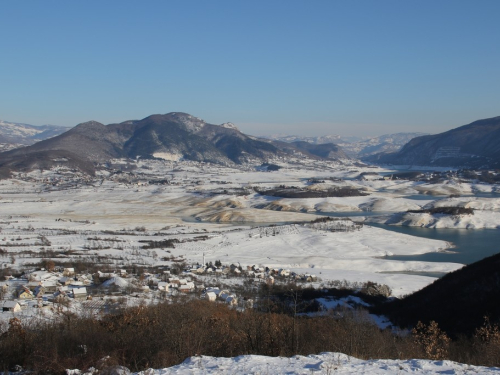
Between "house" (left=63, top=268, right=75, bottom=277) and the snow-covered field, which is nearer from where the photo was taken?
"house" (left=63, top=268, right=75, bottom=277)

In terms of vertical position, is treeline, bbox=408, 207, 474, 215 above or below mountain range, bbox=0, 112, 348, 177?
below

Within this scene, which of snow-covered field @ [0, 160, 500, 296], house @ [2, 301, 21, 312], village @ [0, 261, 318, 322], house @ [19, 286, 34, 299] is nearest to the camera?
house @ [2, 301, 21, 312]

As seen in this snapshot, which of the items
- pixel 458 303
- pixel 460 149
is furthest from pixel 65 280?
pixel 460 149

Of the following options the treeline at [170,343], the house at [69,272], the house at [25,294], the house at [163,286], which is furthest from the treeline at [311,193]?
the treeline at [170,343]

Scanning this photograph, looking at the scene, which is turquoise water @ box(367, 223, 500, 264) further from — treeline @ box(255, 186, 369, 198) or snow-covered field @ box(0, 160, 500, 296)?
treeline @ box(255, 186, 369, 198)

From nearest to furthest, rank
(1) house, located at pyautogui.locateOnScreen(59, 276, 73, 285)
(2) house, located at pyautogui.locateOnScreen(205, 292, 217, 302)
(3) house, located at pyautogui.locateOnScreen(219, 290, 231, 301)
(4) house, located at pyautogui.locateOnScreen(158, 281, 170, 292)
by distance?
(2) house, located at pyautogui.locateOnScreen(205, 292, 217, 302)
(3) house, located at pyautogui.locateOnScreen(219, 290, 231, 301)
(4) house, located at pyautogui.locateOnScreen(158, 281, 170, 292)
(1) house, located at pyautogui.locateOnScreen(59, 276, 73, 285)

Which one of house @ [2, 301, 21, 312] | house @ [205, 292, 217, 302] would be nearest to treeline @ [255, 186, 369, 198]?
house @ [205, 292, 217, 302]

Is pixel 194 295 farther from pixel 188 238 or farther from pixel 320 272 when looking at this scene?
pixel 188 238

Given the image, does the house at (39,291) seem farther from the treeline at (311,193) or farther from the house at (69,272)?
the treeline at (311,193)
